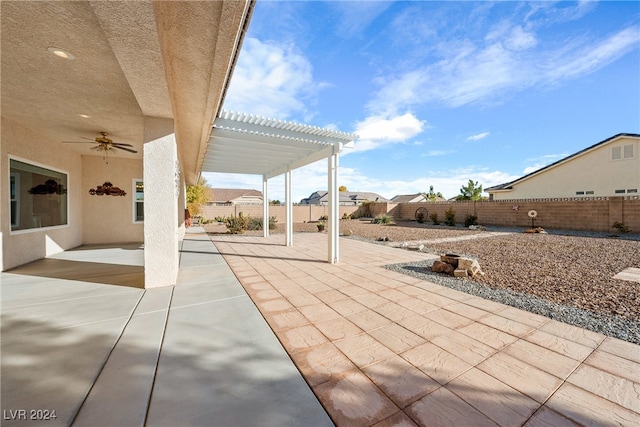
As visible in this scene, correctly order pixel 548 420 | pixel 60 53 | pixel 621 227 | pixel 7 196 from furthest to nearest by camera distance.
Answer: pixel 621 227 < pixel 7 196 < pixel 60 53 < pixel 548 420

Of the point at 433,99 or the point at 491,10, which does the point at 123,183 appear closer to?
the point at 491,10

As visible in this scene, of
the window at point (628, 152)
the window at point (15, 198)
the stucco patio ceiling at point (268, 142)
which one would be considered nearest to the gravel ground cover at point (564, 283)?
the stucco patio ceiling at point (268, 142)

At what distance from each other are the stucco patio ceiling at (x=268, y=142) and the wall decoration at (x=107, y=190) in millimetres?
2750

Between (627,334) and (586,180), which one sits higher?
(586,180)

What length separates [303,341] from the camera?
212 cm

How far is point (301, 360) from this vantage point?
1.84 metres

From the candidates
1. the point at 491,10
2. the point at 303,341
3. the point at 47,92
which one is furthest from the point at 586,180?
the point at 47,92

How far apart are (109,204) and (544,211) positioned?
1917cm

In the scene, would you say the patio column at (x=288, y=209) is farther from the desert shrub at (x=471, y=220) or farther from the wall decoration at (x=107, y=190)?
the desert shrub at (x=471, y=220)

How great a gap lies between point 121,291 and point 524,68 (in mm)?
11156

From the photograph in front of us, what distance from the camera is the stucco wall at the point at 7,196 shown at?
172 inches

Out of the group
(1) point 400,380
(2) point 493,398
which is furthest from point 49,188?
(2) point 493,398

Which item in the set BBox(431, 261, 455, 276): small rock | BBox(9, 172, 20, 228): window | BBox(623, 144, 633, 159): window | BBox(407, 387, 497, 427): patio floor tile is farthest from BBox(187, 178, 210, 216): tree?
BBox(623, 144, 633, 159): window

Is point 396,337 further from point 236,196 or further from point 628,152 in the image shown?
point 236,196
